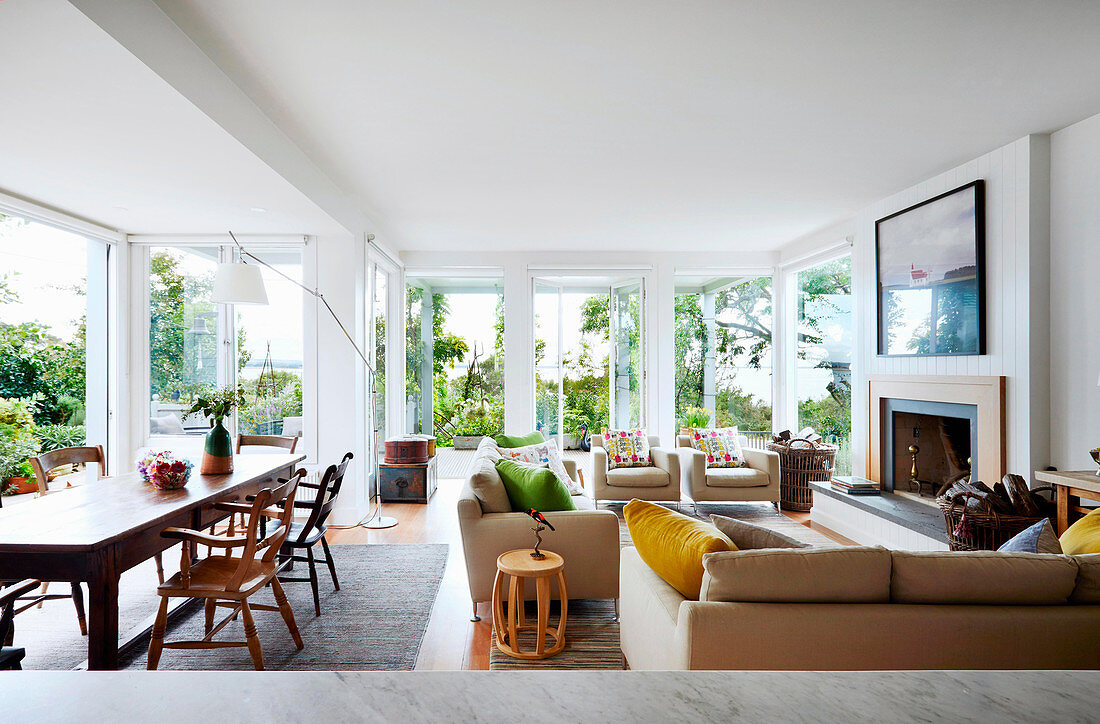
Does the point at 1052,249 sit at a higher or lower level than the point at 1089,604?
higher

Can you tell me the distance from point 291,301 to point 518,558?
3395 millimetres

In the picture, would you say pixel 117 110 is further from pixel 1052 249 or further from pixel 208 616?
pixel 1052 249

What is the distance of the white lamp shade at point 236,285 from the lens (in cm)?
368

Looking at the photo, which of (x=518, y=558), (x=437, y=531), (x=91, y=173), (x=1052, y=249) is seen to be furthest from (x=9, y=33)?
(x=1052, y=249)

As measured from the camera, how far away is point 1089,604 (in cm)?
173

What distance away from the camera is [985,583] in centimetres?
171

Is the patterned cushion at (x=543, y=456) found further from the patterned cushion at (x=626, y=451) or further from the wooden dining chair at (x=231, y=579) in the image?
the wooden dining chair at (x=231, y=579)

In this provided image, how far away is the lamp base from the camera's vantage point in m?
4.89

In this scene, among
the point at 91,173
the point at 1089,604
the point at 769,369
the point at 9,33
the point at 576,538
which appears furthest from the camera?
the point at 769,369

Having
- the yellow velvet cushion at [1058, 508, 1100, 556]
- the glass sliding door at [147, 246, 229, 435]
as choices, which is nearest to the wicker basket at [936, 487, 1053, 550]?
the yellow velvet cushion at [1058, 508, 1100, 556]

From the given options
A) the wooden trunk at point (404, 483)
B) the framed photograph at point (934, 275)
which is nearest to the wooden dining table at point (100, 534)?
the wooden trunk at point (404, 483)

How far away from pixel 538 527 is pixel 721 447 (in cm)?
307

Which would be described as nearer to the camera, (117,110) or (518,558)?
(117,110)

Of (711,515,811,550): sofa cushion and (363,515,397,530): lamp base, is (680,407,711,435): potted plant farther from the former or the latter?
(711,515,811,550): sofa cushion
